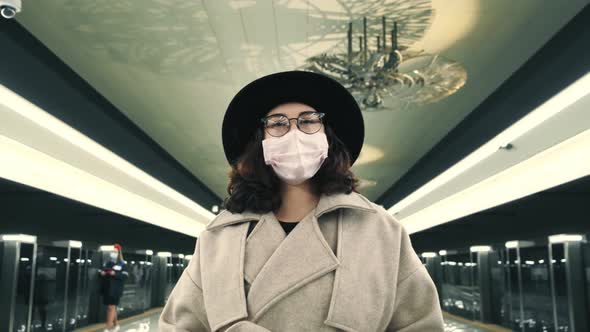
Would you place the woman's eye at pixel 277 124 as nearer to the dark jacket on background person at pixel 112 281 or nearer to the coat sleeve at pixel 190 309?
the coat sleeve at pixel 190 309

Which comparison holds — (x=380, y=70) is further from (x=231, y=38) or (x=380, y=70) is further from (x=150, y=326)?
(x=150, y=326)

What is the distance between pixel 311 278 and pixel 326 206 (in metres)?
0.20

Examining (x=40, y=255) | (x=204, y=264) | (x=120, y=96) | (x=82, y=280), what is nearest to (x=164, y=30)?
(x=120, y=96)

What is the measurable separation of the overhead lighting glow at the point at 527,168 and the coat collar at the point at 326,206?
3566mm

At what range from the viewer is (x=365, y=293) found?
52.1 inches

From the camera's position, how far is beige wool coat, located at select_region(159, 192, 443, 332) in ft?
4.31

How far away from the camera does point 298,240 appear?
4.62 feet

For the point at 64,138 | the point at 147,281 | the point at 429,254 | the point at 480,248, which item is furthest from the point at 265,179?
the point at 429,254

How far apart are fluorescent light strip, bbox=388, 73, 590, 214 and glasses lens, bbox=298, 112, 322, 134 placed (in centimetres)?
354

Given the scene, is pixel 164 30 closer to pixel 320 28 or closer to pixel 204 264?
pixel 320 28

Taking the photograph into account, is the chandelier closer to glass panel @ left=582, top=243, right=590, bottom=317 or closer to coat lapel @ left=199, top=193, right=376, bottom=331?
coat lapel @ left=199, top=193, right=376, bottom=331

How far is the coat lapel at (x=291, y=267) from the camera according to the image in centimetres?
133

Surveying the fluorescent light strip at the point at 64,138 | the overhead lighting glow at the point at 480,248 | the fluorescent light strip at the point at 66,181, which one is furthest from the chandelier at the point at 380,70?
the overhead lighting glow at the point at 480,248

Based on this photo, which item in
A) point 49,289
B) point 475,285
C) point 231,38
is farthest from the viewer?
point 475,285
